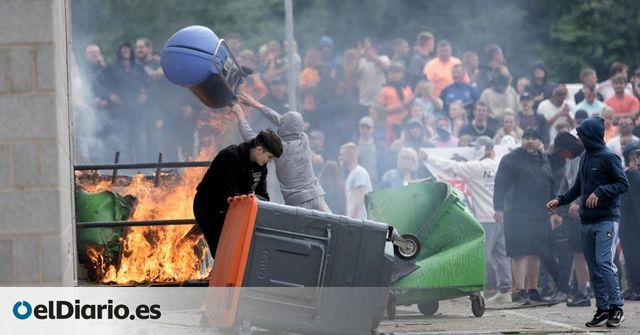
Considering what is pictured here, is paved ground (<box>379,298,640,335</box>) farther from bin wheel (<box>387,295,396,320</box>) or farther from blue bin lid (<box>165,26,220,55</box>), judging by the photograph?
blue bin lid (<box>165,26,220,55</box>)

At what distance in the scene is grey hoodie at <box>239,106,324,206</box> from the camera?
11.5 m

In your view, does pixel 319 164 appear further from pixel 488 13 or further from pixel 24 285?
pixel 24 285

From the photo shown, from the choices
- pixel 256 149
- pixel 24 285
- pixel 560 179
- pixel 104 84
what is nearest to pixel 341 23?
pixel 104 84

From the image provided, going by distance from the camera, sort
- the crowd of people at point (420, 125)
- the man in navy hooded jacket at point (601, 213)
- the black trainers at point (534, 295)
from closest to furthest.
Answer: the man in navy hooded jacket at point (601, 213), the black trainers at point (534, 295), the crowd of people at point (420, 125)

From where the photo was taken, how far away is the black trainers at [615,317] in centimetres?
1027

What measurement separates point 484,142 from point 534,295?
2877 mm

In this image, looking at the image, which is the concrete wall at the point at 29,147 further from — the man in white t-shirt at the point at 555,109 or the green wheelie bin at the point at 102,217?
the man in white t-shirt at the point at 555,109

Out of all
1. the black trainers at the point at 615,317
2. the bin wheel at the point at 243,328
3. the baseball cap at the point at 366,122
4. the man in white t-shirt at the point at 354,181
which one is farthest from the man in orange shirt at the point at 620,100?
the bin wheel at the point at 243,328

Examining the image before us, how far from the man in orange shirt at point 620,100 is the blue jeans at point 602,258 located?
7.26 meters

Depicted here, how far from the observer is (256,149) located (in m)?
A: 9.47

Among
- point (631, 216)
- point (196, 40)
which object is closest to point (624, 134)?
point (631, 216)

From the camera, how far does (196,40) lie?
11.9 metres

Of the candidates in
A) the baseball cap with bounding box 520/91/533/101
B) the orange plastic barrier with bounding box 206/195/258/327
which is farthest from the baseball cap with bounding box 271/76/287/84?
the orange plastic barrier with bounding box 206/195/258/327

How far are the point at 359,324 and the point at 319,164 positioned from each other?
7867mm
